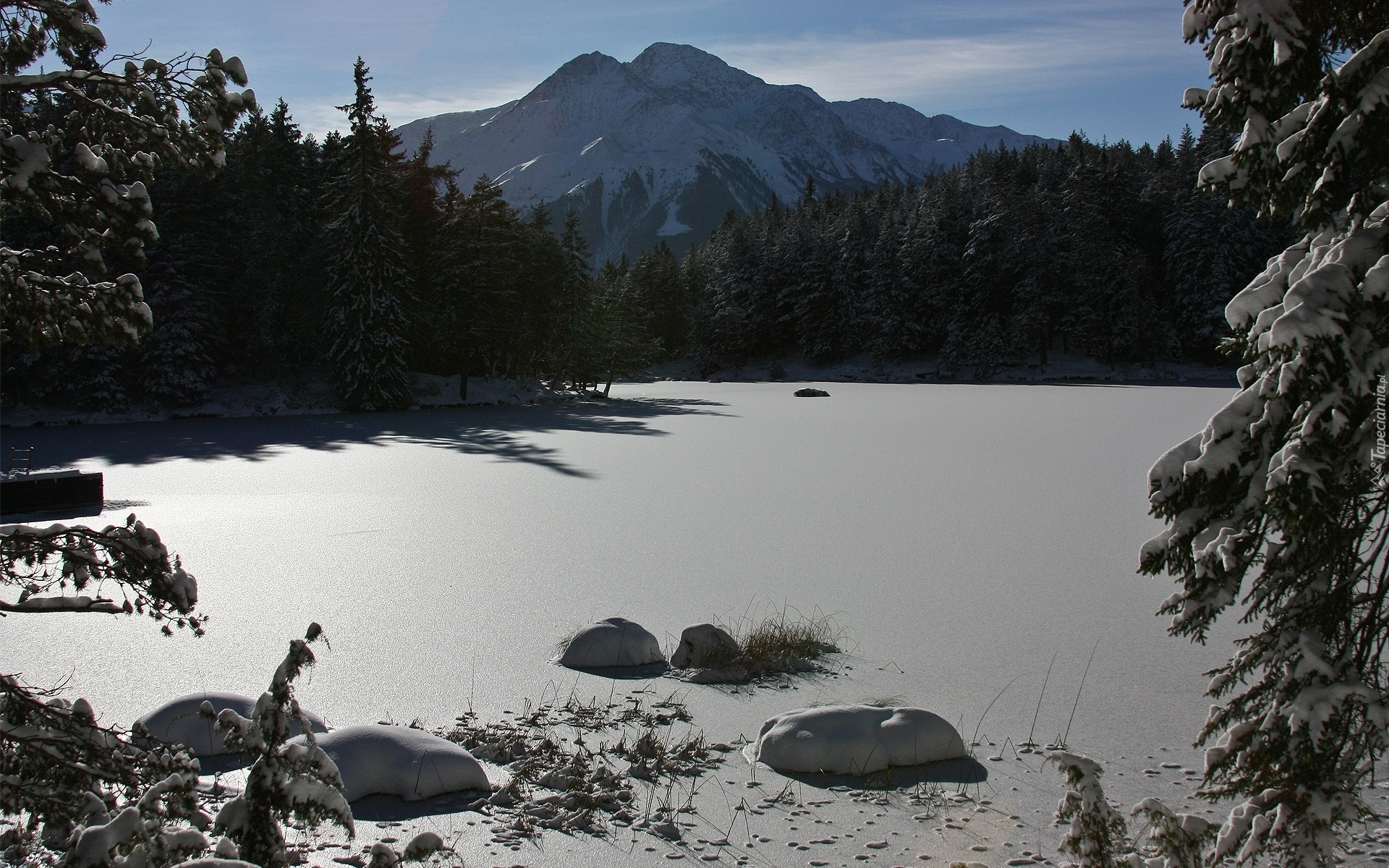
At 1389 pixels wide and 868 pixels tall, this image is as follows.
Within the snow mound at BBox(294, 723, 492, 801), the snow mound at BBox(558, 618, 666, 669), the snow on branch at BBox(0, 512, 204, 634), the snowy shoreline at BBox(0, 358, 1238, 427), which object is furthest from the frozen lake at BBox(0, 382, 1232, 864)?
the snowy shoreline at BBox(0, 358, 1238, 427)

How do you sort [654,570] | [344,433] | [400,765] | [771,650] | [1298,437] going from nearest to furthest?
[1298,437] < [400,765] < [771,650] < [654,570] < [344,433]

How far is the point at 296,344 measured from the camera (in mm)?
34469

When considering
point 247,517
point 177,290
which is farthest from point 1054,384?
point 247,517

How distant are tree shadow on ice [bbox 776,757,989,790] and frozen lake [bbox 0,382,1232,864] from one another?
40cm

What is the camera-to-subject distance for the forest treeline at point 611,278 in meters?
32.6

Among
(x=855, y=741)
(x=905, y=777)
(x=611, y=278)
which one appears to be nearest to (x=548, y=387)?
(x=611, y=278)

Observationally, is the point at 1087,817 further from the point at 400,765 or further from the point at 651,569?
the point at 651,569

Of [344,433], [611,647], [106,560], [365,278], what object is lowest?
[611,647]

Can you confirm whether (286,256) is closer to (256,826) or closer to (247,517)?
(247,517)

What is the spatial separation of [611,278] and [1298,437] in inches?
3045

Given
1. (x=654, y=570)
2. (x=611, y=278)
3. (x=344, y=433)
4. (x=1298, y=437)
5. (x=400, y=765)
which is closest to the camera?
(x=1298, y=437)

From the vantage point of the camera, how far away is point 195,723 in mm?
5016

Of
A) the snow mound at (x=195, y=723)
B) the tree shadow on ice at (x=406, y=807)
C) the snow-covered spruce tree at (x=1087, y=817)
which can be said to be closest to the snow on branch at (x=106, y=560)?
the tree shadow on ice at (x=406, y=807)

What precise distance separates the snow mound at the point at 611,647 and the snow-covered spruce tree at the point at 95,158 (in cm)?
387
